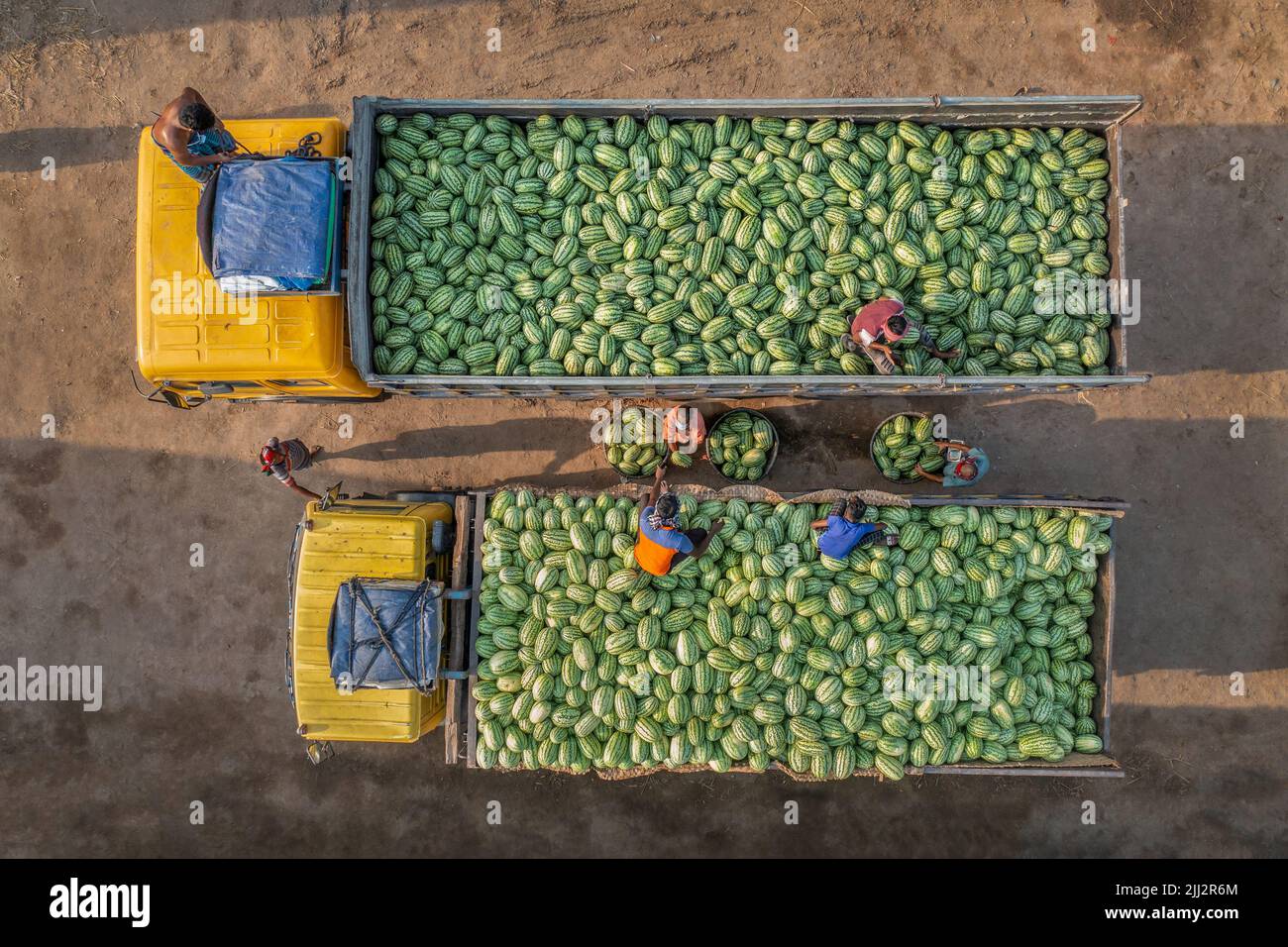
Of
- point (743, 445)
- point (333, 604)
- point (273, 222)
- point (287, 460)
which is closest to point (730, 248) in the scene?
point (743, 445)

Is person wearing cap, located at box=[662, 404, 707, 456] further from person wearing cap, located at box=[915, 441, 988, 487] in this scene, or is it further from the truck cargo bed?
person wearing cap, located at box=[915, 441, 988, 487]

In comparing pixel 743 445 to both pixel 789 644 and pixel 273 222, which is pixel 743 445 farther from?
pixel 273 222

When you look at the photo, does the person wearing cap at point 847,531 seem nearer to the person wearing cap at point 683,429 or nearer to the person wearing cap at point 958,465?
the person wearing cap at point 958,465

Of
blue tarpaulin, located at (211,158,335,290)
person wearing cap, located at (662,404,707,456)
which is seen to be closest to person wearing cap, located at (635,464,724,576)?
person wearing cap, located at (662,404,707,456)

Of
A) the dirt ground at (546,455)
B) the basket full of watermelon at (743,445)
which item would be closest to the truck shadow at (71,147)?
the dirt ground at (546,455)

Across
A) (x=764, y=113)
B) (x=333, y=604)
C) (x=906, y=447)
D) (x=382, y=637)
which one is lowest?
(x=382, y=637)
